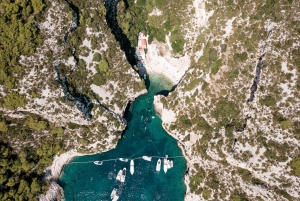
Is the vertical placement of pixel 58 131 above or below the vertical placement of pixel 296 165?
above

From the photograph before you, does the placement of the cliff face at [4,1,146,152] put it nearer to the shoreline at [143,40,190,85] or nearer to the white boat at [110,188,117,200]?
the shoreline at [143,40,190,85]

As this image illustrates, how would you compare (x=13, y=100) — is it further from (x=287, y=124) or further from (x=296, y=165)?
(x=296, y=165)

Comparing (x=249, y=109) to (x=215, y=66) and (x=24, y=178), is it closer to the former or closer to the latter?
(x=215, y=66)

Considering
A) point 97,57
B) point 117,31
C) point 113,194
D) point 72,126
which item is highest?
point 117,31

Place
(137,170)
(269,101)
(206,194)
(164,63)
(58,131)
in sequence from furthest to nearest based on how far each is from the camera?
(164,63) < (137,170) < (206,194) < (58,131) < (269,101)

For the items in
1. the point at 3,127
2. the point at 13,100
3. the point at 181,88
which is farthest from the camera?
the point at 181,88

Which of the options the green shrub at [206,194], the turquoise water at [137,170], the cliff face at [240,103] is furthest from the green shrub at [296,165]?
the turquoise water at [137,170]

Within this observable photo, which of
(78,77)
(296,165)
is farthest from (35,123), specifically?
(296,165)
